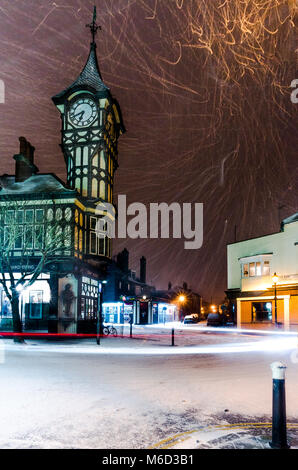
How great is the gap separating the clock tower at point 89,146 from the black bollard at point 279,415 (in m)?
25.7

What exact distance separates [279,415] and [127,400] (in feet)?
11.3

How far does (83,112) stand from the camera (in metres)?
32.8

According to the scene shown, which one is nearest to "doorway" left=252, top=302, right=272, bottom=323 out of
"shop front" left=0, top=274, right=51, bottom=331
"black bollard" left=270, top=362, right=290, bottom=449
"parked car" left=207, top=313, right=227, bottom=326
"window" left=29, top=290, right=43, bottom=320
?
"parked car" left=207, top=313, right=227, bottom=326

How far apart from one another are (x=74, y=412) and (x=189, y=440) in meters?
2.21

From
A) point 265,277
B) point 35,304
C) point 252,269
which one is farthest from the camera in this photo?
A: point 252,269

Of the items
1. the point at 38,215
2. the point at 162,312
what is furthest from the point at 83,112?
the point at 162,312

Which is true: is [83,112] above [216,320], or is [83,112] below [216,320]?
above

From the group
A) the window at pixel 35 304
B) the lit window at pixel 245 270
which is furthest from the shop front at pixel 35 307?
the lit window at pixel 245 270

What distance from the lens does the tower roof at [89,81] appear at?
32875mm

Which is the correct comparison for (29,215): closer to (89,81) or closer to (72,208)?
(72,208)

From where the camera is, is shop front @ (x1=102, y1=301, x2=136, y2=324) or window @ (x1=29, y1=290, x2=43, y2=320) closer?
window @ (x1=29, y1=290, x2=43, y2=320)

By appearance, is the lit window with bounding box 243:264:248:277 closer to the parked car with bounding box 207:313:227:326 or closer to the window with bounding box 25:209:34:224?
the parked car with bounding box 207:313:227:326

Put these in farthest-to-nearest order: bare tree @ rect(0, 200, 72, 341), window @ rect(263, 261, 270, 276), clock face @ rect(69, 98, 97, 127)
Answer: window @ rect(263, 261, 270, 276) < clock face @ rect(69, 98, 97, 127) < bare tree @ rect(0, 200, 72, 341)

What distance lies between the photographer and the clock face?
107 feet
